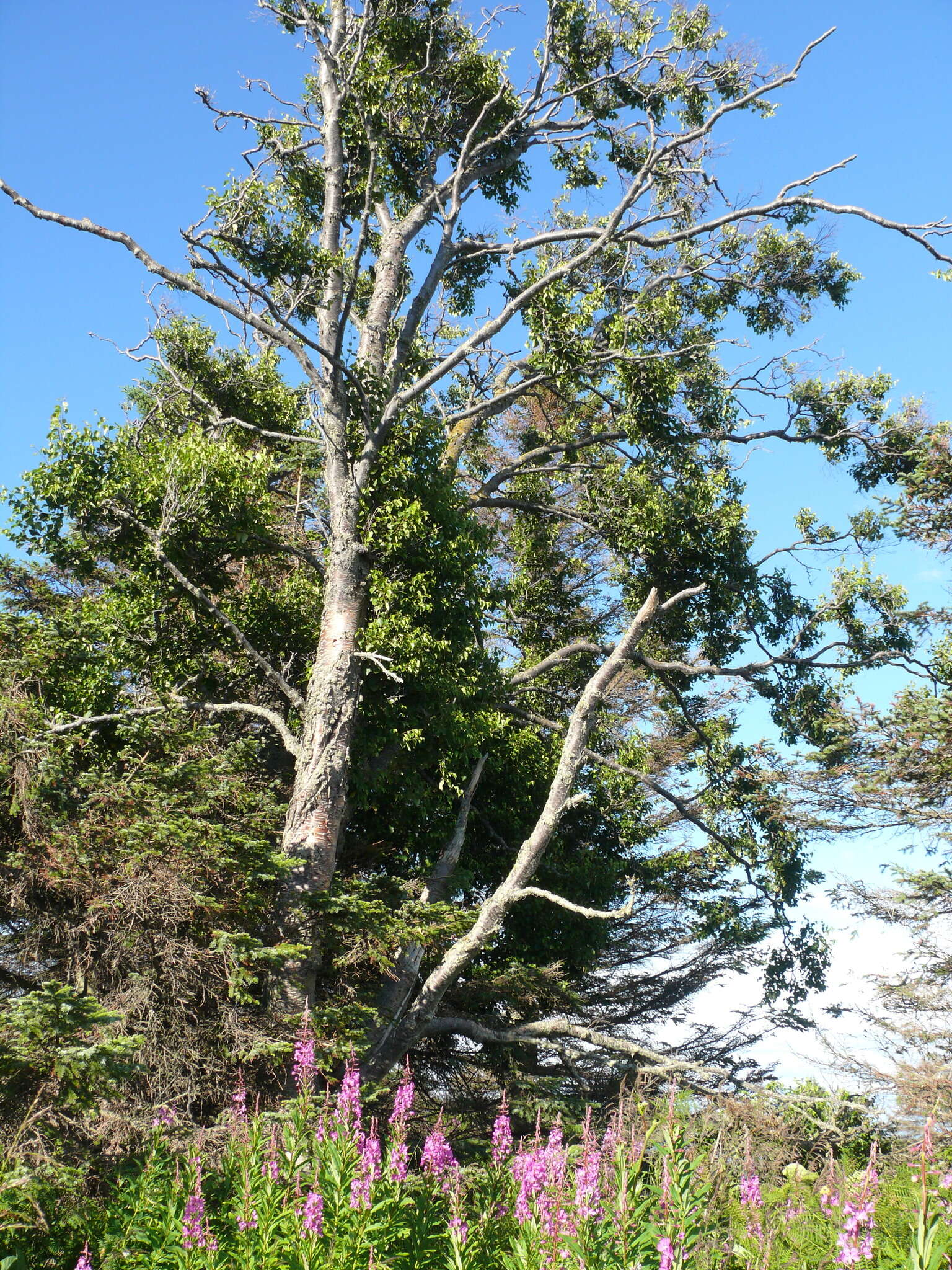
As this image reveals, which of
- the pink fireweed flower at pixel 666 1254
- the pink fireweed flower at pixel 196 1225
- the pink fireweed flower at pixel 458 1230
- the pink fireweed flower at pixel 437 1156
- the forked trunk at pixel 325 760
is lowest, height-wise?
the pink fireweed flower at pixel 196 1225

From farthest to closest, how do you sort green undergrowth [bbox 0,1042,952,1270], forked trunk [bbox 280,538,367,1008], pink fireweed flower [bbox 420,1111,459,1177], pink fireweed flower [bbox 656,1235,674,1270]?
forked trunk [bbox 280,538,367,1008] → pink fireweed flower [bbox 420,1111,459,1177] → green undergrowth [bbox 0,1042,952,1270] → pink fireweed flower [bbox 656,1235,674,1270]

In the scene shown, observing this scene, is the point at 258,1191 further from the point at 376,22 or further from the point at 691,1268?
the point at 376,22

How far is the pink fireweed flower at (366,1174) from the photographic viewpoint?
4.73 metres

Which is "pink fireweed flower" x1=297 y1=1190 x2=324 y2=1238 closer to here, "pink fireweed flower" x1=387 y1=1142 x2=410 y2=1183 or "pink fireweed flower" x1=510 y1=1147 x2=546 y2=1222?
"pink fireweed flower" x1=387 y1=1142 x2=410 y2=1183

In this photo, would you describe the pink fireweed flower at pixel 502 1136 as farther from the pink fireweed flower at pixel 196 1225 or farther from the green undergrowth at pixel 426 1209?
the pink fireweed flower at pixel 196 1225

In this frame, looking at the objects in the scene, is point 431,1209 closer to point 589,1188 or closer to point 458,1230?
point 458,1230

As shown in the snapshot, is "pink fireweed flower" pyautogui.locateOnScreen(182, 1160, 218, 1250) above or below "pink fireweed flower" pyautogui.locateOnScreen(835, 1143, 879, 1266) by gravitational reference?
below

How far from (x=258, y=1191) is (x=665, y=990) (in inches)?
544

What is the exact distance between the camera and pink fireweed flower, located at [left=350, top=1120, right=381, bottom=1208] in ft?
15.5

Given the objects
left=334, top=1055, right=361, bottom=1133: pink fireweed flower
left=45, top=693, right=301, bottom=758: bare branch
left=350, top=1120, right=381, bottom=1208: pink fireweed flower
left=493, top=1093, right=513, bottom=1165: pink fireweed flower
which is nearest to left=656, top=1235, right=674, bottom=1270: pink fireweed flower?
left=350, top=1120, right=381, bottom=1208: pink fireweed flower

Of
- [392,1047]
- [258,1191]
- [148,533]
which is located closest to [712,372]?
[148,533]

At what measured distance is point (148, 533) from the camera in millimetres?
11930

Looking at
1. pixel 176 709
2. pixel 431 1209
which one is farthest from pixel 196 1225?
pixel 176 709

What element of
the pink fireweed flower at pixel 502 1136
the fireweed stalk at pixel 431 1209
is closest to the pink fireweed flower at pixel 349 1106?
the fireweed stalk at pixel 431 1209
